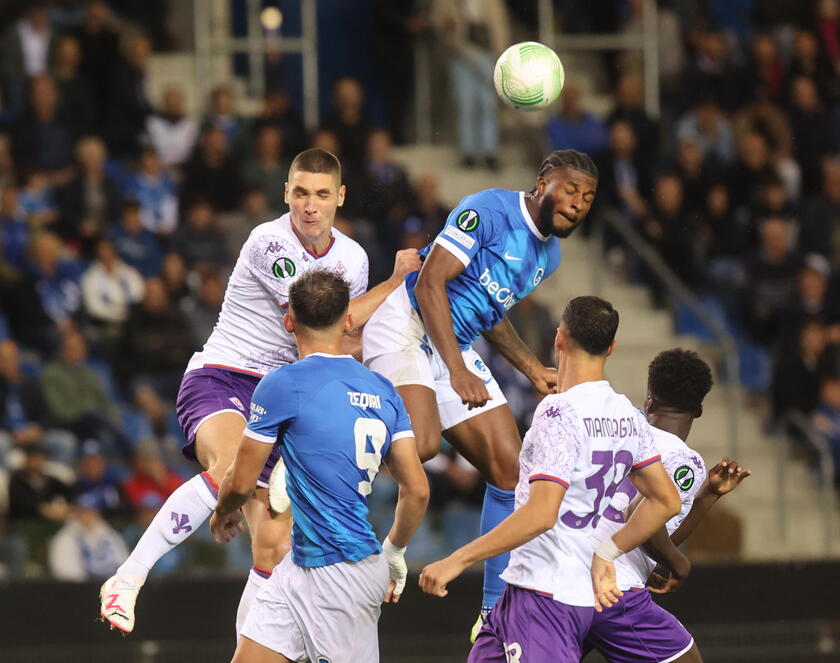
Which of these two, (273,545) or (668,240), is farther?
(668,240)

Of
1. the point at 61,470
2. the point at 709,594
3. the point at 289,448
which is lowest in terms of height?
the point at 709,594

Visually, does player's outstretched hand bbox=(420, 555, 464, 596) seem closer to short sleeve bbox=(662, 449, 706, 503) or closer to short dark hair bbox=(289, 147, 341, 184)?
short sleeve bbox=(662, 449, 706, 503)

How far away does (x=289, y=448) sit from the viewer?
5.75 m

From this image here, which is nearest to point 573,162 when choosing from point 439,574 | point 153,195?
point 439,574

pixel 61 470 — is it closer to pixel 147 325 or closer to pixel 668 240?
pixel 147 325

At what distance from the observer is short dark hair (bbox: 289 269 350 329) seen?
5.72 metres

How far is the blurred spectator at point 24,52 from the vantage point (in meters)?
13.5

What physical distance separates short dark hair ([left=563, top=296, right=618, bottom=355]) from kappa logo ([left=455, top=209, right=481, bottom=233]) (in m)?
1.17

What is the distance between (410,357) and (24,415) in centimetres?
534

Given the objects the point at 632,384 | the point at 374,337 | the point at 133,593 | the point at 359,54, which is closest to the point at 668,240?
the point at 632,384

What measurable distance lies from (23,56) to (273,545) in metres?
7.97

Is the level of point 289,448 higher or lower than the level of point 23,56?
lower

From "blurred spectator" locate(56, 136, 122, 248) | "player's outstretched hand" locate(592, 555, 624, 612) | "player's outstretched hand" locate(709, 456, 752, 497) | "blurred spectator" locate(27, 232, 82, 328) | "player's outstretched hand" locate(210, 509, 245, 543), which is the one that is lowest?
"player's outstretched hand" locate(592, 555, 624, 612)

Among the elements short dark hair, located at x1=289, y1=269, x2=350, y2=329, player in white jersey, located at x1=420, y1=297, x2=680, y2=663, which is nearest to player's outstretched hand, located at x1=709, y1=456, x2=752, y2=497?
player in white jersey, located at x1=420, y1=297, x2=680, y2=663
